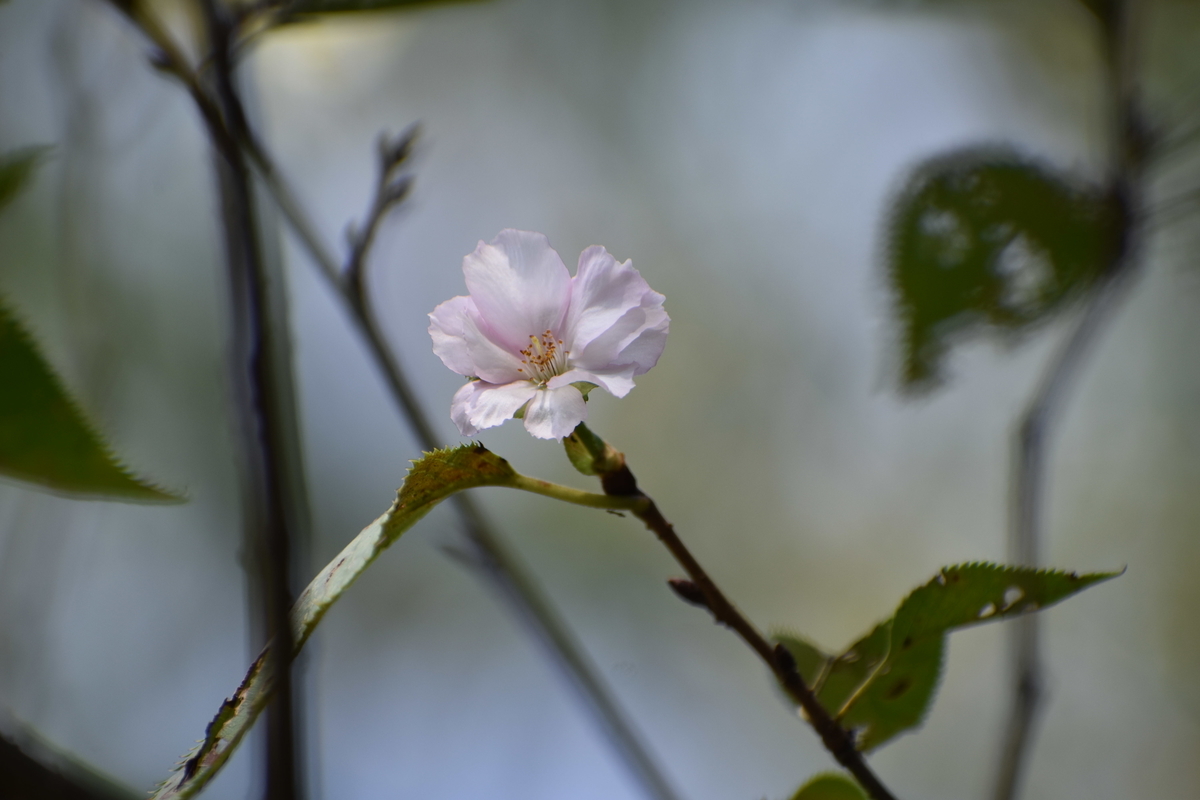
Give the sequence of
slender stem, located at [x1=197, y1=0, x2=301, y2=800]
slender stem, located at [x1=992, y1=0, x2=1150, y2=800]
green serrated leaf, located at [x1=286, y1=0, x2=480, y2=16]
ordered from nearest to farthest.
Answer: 1. slender stem, located at [x1=197, y1=0, x2=301, y2=800]
2. green serrated leaf, located at [x1=286, y1=0, x2=480, y2=16]
3. slender stem, located at [x1=992, y1=0, x2=1150, y2=800]

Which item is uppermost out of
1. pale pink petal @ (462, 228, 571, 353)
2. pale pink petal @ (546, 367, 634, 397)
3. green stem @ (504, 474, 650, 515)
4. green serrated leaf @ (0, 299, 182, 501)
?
green serrated leaf @ (0, 299, 182, 501)

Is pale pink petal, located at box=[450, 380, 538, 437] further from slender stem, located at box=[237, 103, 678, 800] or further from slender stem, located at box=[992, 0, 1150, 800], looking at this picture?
slender stem, located at box=[992, 0, 1150, 800]

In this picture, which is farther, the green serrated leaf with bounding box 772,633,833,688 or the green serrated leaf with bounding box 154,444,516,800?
the green serrated leaf with bounding box 772,633,833,688

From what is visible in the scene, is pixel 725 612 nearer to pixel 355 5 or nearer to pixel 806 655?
pixel 806 655

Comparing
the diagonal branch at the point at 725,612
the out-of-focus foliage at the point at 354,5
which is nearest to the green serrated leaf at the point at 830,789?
the diagonal branch at the point at 725,612

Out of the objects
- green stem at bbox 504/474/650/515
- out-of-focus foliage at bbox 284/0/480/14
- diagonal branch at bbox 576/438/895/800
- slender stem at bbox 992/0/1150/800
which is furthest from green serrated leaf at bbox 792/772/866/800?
out-of-focus foliage at bbox 284/0/480/14

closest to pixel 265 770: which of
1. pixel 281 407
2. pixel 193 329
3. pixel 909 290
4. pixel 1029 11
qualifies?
pixel 281 407

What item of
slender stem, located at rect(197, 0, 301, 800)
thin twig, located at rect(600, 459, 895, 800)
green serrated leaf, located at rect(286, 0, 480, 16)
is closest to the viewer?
slender stem, located at rect(197, 0, 301, 800)

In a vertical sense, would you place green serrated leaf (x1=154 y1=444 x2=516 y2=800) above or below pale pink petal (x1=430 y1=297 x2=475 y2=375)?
below

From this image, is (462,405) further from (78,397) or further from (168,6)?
(168,6)
